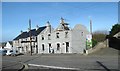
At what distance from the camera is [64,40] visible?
60125 mm

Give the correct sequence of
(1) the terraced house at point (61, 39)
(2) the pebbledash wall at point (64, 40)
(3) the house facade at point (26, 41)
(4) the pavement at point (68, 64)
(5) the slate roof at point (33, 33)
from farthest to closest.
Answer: (5) the slate roof at point (33, 33) → (3) the house facade at point (26, 41) → (1) the terraced house at point (61, 39) → (2) the pebbledash wall at point (64, 40) → (4) the pavement at point (68, 64)

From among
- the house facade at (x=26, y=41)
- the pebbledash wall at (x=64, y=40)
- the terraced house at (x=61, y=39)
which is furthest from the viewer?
the house facade at (x=26, y=41)

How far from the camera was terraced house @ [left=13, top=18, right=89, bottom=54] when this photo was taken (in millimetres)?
59094

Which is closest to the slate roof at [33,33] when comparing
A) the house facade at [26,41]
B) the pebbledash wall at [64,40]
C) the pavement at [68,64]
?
the house facade at [26,41]

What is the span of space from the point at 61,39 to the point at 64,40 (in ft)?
4.67

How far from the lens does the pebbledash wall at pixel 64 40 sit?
59.0 meters

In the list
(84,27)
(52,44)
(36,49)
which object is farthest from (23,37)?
(84,27)

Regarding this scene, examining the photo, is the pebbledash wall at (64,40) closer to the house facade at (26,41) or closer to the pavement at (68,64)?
the house facade at (26,41)

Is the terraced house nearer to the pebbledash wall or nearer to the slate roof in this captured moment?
the pebbledash wall

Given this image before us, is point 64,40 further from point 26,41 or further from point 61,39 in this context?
point 26,41

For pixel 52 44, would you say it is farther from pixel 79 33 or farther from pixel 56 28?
pixel 79 33

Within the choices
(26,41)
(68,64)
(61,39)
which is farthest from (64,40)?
(68,64)

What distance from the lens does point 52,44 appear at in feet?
212

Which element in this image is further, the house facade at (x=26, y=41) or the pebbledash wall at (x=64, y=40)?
the house facade at (x=26, y=41)
